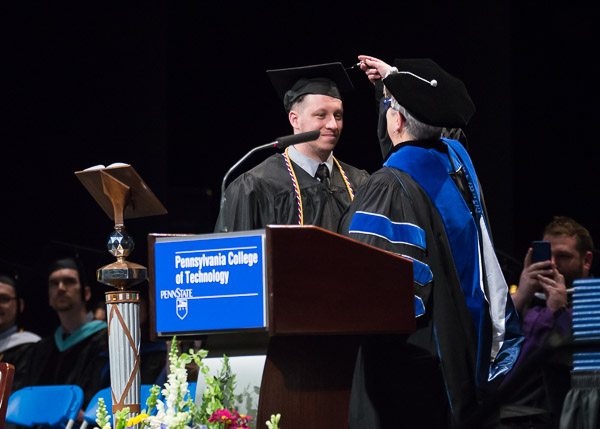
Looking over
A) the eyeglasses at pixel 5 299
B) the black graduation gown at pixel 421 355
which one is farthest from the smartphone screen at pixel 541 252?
the eyeglasses at pixel 5 299

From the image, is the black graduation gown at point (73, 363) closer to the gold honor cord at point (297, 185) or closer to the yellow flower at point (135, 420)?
the gold honor cord at point (297, 185)

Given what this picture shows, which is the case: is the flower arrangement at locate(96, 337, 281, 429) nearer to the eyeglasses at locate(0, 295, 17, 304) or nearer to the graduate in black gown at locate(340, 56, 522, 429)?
the graduate in black gown at locate(340, 56, 522, 429)

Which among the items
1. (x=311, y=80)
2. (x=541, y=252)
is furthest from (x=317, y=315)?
A: (x=541, y=252)

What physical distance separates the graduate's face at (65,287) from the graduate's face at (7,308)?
1.63ft

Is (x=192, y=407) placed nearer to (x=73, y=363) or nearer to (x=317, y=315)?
(x=317, y=315)

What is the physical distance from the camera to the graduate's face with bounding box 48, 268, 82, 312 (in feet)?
21.3

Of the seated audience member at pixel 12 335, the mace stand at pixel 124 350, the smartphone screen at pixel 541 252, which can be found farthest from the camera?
the seated audience member at pixel 12 335

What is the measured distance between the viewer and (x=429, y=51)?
20.9 ft

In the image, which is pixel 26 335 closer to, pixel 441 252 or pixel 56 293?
pixel 56 293

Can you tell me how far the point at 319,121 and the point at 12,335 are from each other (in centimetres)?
390

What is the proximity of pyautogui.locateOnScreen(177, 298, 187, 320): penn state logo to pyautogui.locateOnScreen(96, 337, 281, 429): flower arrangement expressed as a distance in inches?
2.5

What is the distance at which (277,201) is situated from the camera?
13.4 ft

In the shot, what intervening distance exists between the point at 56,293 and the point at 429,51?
3.08 meters

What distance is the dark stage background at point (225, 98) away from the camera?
20.5 ft
